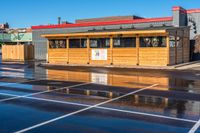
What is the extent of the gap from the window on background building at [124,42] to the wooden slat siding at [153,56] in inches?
40.5

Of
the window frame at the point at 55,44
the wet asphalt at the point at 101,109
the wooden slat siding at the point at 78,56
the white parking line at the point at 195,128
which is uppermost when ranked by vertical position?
the window frame at the point at 55,44

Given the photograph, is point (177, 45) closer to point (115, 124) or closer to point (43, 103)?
point (43, 103)

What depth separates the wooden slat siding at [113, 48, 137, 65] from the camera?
26875 millimetres

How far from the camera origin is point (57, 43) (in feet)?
105

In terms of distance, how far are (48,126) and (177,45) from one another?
72.4ft

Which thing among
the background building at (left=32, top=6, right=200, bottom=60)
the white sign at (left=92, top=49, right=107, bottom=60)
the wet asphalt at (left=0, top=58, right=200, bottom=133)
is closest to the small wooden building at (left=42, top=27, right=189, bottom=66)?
the white sign at (left=92, top=49, right=107, bottom=60)

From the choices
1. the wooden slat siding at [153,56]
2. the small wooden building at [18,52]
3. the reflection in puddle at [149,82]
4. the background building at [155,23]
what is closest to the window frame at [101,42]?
the wooden slat siding at [153,56]

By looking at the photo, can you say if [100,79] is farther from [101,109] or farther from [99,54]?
[99,54]

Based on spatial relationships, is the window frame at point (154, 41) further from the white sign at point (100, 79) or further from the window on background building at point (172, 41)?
the white sign at point (100, 79)

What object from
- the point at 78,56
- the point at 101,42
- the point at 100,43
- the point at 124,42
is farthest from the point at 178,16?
the point at 78,56

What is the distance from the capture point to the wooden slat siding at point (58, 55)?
3114 cm

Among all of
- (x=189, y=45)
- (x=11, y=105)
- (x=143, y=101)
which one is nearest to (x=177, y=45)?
(x=189, y=45)

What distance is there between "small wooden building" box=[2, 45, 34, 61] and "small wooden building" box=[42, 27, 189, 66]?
9850 millimetres

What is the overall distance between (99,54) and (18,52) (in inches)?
644
